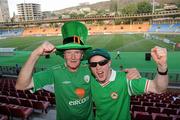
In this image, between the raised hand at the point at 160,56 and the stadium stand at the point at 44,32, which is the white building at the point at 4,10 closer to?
the stadium stand at the point at 44,32

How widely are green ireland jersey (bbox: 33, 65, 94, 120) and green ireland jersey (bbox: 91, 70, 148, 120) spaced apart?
170 mm

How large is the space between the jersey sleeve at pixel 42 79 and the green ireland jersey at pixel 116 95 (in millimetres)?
654

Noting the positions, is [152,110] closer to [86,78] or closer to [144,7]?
[86,78]

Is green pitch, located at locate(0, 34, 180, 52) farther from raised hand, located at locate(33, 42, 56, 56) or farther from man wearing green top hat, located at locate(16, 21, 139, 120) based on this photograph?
raised hand, located at locate(33, 42, 56, 56)

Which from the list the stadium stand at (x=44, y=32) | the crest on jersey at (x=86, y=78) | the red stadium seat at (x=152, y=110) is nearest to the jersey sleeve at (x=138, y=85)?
the crest on jersey at (x=86, y=78)

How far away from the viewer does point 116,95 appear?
9.30 ft

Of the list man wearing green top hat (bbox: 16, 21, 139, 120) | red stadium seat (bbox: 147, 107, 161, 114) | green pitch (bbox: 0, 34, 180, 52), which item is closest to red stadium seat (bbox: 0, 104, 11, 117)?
man wearing green top hat (bbox: 16, 21, 139, 120)

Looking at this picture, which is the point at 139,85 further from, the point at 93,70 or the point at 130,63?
A: the point at 130,63

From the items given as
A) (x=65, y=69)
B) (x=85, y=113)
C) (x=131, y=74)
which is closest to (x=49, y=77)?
(x=65, y=69)

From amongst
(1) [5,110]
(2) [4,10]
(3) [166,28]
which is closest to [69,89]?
(1) [5,110]

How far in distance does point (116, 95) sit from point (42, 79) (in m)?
1.01

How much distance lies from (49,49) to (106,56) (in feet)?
2.55

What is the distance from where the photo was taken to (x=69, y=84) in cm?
293

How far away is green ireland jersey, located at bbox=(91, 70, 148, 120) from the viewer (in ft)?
9.29
